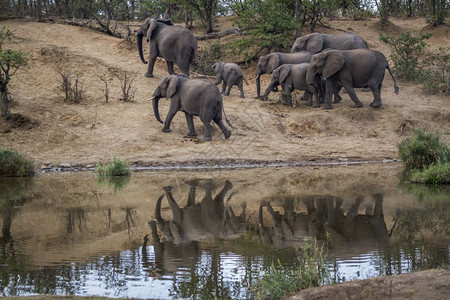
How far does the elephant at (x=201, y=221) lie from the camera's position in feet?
27.2

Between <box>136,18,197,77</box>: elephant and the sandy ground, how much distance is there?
3.23ft

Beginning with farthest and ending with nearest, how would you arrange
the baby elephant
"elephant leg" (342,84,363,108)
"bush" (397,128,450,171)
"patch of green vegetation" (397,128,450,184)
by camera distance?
the baby elephant, "elephant leg" (342,84,363,108), "bush" (397,128,450,171), "patch of green vegetation" (397,128,450,184)

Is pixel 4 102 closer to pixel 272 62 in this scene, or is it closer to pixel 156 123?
pixel 156 123

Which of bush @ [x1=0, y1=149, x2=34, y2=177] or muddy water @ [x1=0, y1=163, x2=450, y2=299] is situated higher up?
muddy water @ [x1=0, y1=163, x2=450, y2=299]

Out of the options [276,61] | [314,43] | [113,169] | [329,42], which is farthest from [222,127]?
[329,42]

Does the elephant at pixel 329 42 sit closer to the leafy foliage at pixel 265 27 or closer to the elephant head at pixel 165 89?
the leafy foliage at pixel 265 27

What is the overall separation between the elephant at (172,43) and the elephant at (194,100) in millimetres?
3329

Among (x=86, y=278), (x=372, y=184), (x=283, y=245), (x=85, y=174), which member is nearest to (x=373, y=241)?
(x=283, y=245)

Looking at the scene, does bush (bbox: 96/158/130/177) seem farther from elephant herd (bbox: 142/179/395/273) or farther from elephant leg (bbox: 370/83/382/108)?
elephant leg (bbox: 370/83/382/108)

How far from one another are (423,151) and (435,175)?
1.29 metres

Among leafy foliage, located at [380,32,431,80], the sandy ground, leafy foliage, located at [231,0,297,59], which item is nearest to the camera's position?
the sandy ground

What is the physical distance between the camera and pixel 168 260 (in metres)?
7.00

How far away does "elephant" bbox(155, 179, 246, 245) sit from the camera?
8.30 meters

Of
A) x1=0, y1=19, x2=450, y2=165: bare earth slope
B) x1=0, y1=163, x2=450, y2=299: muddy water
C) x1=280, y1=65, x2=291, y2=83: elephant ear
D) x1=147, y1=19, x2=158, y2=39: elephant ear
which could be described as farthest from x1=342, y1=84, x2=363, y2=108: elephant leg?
x1=147, y1=19, x2=158, y2=39: elephant ear
